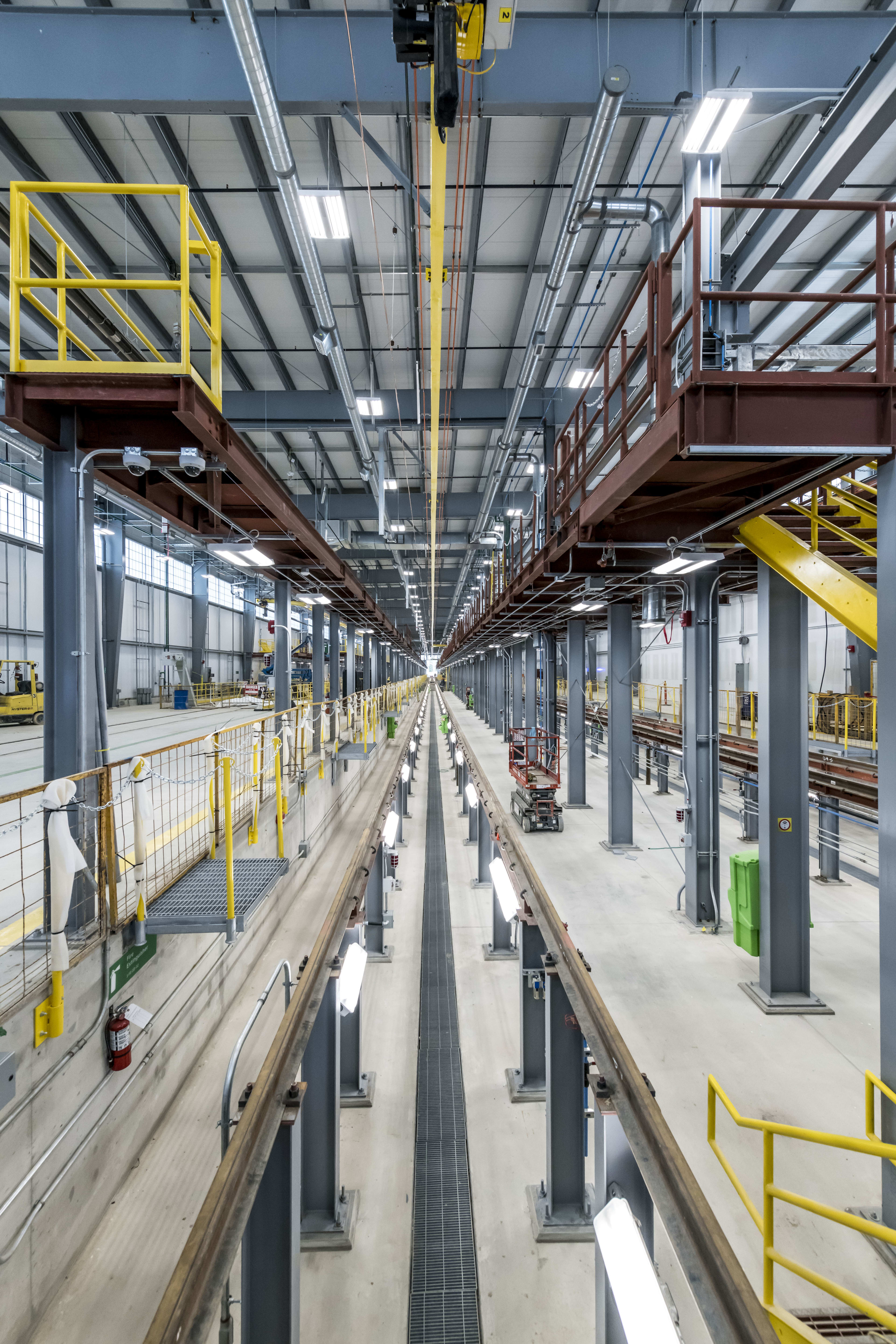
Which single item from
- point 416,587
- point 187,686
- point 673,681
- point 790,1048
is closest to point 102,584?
point 187,686

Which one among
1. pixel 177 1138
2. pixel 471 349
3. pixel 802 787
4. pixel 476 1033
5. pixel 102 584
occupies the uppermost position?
pixel 471 349

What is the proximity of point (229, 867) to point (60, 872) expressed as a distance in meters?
1.37

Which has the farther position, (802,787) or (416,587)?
(416,587)

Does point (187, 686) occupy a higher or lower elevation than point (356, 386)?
lower

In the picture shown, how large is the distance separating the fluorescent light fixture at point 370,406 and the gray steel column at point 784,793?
329 inches

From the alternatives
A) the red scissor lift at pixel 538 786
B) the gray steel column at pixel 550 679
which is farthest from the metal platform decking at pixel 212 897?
the gray steel column at pixel 550 679

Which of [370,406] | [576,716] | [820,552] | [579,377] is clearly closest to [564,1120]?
[820,552]

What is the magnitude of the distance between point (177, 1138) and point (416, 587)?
97.8ft

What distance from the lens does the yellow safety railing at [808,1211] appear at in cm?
225

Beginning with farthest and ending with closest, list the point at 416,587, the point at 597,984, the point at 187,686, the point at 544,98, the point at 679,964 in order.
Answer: the point at 416,587
the point at 187,686
the point at 679,964
the point at 597,984
the point at 544,98

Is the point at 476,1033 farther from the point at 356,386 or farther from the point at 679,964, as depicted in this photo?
the point at 356,386

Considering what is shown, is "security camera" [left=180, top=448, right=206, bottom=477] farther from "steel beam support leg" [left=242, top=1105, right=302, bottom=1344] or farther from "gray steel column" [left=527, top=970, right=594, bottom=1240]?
"gray steel column" [left=527, top=970, right=594, bottom=1240]

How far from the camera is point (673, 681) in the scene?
1063 inches

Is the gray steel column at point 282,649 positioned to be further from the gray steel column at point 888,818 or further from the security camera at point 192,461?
the gray steel column at point 888,818
